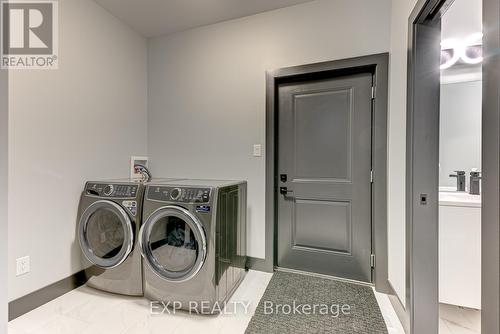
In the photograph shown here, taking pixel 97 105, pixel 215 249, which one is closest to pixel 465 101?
pixel 215 249

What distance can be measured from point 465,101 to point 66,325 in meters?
3.52

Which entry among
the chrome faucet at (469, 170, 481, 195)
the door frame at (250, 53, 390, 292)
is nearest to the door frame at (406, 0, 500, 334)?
the door frame at (250, 53, 390, 292)

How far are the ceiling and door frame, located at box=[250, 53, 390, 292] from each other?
61 centimetres

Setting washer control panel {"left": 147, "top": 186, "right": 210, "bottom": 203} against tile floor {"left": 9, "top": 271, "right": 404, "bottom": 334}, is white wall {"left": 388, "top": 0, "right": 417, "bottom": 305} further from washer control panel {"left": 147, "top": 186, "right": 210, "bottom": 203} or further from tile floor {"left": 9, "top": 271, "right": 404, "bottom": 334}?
washer control panel {"left": 147, "top": 186, "right": 210, "bottom": 203}

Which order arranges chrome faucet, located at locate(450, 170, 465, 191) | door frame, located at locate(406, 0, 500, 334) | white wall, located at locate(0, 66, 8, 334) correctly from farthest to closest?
1. chrome faucet, located at locate(450, 170, 465, 191)
2. door frame, located at locate(406, 0, 500, 334)
3. white wall, located at locate(0, 66, 8, 334)

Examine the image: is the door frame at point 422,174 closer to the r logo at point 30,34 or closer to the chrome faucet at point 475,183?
the chrome faucet at point 475,183

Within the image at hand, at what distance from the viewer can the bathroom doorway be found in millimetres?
1598

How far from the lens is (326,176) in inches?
85.5

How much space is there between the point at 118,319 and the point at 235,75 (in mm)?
2203

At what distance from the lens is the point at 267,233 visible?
2.26 meters

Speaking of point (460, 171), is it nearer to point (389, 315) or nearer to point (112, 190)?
point (389, 315)

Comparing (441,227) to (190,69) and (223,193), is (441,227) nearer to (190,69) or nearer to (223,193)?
(223,193)

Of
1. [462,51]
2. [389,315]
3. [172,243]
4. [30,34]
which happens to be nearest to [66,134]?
[30,34]

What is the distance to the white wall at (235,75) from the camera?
2.05m
